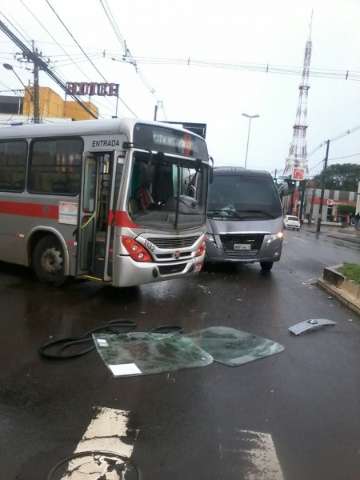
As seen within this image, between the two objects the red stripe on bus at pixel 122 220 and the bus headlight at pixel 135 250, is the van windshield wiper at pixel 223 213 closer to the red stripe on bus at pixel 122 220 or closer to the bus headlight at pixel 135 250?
the bus headlight at pixel 135 250

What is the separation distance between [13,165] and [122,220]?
3343 mm

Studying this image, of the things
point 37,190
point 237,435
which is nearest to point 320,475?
point 237,435

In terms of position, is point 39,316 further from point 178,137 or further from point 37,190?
point 178,137

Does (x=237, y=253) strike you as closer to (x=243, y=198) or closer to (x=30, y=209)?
(x=243, y=198)

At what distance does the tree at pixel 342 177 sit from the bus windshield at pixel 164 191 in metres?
102

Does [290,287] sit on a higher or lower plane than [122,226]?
lower

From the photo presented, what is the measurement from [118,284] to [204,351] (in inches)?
88.4

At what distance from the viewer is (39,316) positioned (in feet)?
22.4

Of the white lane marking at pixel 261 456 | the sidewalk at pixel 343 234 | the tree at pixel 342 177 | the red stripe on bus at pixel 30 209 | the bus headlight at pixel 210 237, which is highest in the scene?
the tree at pixel 342 177

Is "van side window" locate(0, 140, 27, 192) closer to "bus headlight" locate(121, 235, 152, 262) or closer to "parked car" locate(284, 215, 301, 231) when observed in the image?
"bus headlight" locate(121, 235, 152, 262)

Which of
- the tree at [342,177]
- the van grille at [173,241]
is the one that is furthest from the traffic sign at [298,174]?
the van grille at [173,241]

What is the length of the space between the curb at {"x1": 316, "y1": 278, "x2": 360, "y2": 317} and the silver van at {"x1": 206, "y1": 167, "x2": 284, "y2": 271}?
5.27 feet

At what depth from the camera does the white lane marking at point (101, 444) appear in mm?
3129

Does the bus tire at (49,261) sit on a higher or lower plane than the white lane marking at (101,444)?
higher
